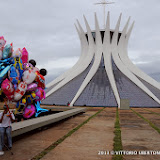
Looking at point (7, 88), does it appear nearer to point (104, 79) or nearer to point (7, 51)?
point (7, 51)

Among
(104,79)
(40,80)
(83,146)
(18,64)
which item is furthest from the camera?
(104,79)

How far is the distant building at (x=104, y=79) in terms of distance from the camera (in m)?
26.8

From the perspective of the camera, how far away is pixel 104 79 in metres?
29.9

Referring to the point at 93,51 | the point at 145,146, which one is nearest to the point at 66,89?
the point at 93,51

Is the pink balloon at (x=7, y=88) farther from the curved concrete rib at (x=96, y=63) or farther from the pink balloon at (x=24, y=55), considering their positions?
the curved concrete rib at (x=96, y=63)

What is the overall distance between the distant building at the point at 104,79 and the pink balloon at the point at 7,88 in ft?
59.7

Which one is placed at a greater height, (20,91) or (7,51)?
(7,51)

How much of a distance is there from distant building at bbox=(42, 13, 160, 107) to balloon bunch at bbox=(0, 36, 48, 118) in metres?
16.5

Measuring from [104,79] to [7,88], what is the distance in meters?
22.7

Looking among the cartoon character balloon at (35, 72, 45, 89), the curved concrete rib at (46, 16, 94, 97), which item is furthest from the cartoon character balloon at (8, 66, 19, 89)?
the curved concrete rib at (46, 16, 94, 97)

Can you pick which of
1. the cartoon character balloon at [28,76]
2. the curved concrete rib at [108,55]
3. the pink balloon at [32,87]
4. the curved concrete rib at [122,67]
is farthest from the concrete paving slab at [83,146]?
the curved concrete rib at [108,55]

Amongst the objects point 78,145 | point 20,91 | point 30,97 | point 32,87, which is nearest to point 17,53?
point 32,87

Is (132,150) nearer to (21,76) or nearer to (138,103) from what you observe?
(21,76)

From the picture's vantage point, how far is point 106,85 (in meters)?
28.8
